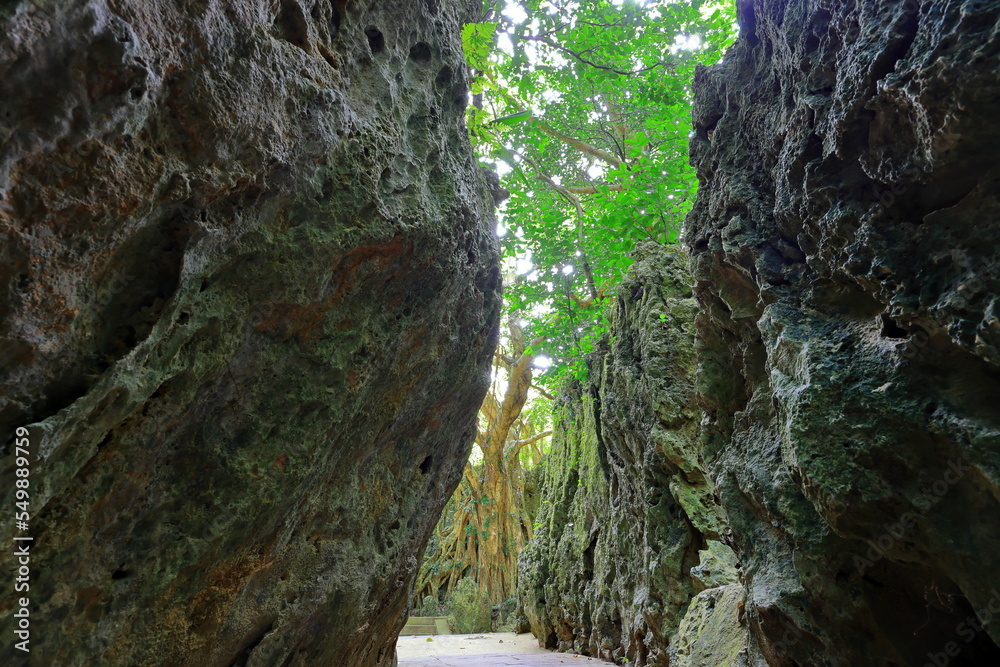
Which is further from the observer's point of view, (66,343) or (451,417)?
(451,417)

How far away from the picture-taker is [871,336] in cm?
287

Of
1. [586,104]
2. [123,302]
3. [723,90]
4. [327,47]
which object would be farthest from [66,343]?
[586,104]

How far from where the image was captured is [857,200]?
2945 mm

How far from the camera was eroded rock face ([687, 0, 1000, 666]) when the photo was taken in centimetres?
228

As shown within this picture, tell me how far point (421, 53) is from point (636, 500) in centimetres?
632

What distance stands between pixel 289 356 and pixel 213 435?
1.80 feet

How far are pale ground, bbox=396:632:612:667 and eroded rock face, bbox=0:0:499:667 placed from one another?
162 inches

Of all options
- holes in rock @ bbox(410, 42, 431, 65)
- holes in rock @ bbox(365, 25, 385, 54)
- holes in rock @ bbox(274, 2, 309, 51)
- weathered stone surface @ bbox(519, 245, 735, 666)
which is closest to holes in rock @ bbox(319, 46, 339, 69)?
holes in rock @ bbox(274, 2, 309, 51)

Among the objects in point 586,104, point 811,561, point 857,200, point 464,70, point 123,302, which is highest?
→ point 586,104

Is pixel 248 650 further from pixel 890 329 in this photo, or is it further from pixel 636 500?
pixel 636 500

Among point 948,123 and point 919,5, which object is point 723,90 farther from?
→ point 948,123

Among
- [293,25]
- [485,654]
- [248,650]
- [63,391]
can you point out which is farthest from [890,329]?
[485,654]

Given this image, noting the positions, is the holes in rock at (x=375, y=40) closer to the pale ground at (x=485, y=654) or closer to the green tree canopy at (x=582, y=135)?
the green tree canopy at (x=582, y=135)

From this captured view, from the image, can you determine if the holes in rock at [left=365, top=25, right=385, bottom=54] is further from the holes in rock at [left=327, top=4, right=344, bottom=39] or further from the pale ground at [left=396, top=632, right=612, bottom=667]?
the pale ground at [left=396, top=632, right=612, bottom=667]
